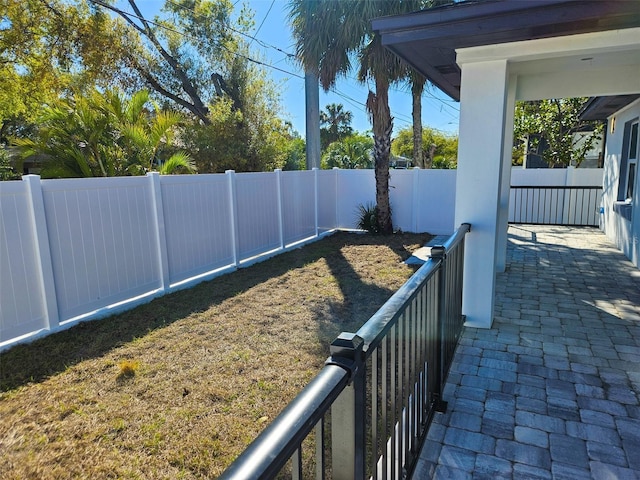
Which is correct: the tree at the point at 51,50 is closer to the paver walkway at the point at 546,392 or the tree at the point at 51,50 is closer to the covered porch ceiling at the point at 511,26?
the covered porch ceiling at the point at 511,26

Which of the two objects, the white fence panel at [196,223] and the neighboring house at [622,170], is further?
the neighboring house at [622,170]

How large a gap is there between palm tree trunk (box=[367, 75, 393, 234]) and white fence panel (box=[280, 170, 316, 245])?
1.54 metres

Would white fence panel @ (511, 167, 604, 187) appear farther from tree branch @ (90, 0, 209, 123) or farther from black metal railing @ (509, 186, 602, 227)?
tree branch @ (90, 0, 209, 123)

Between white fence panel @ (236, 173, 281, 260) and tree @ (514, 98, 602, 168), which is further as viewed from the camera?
tree @ (514, 98, 602, 168)

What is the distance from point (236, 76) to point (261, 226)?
9443 mm

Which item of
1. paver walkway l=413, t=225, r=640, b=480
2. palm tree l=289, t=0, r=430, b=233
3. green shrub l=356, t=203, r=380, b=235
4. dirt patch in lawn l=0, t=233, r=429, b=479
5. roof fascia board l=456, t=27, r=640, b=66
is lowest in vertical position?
dirt patch in lawn l=0, t=233, r=429, b=479

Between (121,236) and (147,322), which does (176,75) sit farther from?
(147,322)

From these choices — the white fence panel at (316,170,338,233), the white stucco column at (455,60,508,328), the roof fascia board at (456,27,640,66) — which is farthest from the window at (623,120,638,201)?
the white fence panel at (316,170,338,233)

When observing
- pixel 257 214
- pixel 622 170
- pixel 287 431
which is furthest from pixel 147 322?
pixel 622 170

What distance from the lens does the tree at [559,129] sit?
1289 centimetres

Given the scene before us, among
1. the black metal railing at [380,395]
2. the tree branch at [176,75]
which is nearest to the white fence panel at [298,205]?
the black metal railing at [380,395]

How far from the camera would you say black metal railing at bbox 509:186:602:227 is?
10570 millimetres

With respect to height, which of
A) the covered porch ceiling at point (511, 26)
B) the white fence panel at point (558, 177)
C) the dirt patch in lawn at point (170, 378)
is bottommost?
the dirt patch in lawn at point (170, 378)

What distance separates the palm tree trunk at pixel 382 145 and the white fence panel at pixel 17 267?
6859 mm
